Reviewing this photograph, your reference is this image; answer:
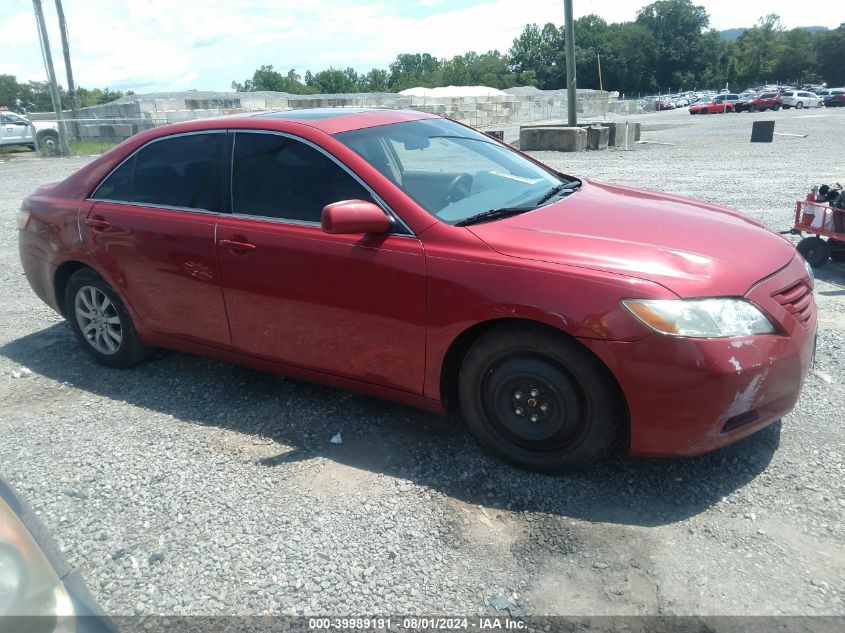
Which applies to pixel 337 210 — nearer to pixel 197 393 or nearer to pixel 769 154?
pixel 197 393

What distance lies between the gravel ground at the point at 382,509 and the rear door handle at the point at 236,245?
1006 millimetres

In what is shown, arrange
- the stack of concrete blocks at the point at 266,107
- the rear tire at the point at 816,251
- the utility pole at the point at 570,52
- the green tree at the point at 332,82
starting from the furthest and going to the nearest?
the green tree at the point at 332,82, the stack of concrete blocks at the point at 266,107, the utility pole at the point at 570,52, the rear tire at the point at 816,251

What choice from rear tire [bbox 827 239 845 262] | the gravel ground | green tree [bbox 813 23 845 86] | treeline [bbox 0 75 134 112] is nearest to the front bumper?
the gravel ground

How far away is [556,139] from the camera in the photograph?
→ 67.4 ft

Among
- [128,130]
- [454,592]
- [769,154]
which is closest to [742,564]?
[454,592]

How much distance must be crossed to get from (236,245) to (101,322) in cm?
155

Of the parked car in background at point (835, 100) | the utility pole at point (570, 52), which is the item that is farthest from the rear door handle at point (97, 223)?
the parked car in background at point (835, 100)

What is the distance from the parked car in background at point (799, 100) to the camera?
54625 mm

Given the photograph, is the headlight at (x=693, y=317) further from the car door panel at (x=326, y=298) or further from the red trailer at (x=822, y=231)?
the red trailer at (x=822, y=231)

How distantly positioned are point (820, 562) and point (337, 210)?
252 cm

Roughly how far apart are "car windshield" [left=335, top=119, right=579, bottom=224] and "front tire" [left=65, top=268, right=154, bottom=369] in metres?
2.06

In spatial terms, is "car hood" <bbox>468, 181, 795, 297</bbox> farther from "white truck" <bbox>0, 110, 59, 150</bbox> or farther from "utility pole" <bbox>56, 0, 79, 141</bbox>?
"utility pole" <bbox>56, 0, 79, 141</bbox>

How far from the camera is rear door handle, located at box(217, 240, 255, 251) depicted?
3.84m

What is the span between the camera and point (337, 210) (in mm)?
3309
